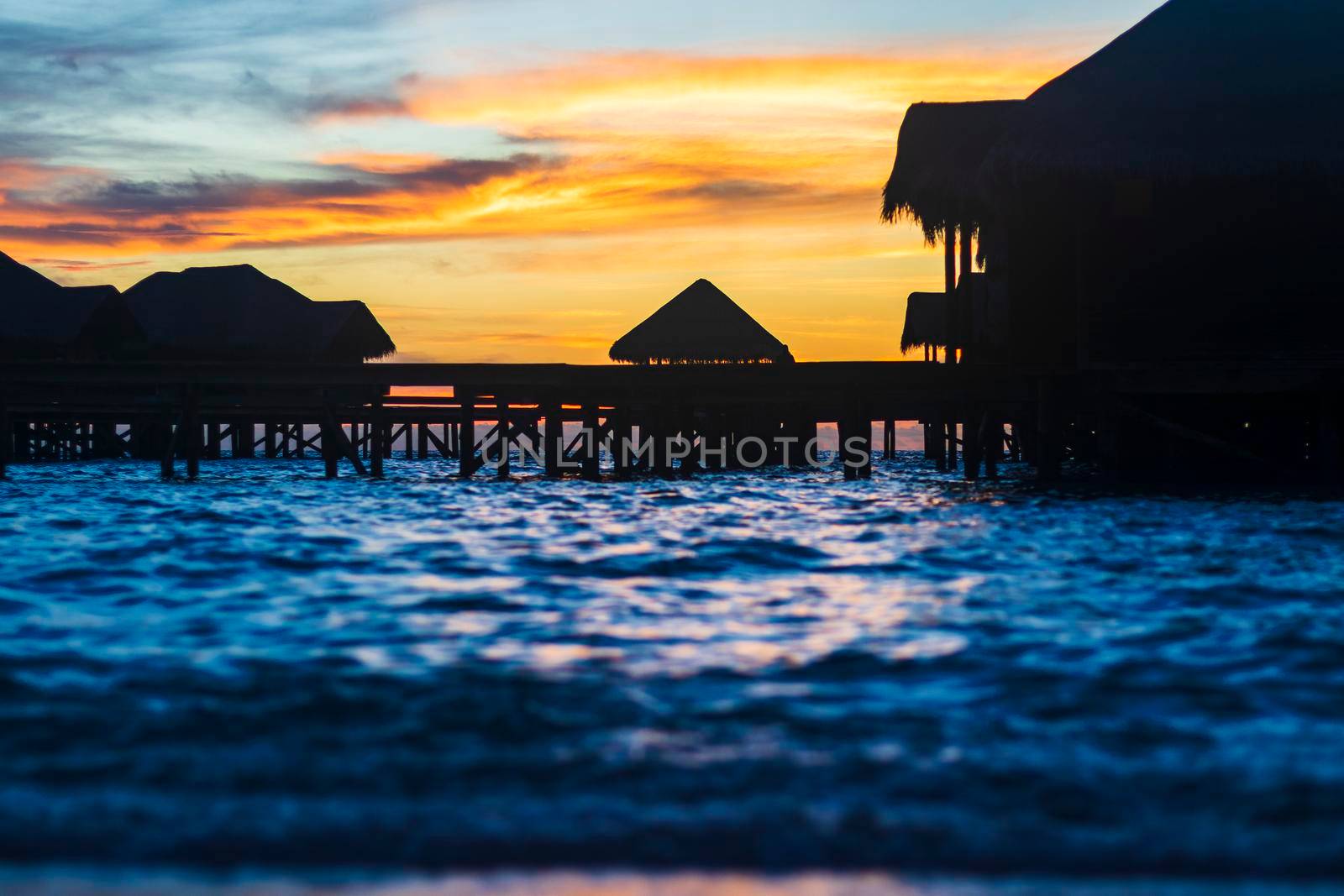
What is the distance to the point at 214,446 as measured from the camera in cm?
3572

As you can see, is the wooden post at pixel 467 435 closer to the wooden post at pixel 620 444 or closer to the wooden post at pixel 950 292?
the wooden post at pixel 620 444

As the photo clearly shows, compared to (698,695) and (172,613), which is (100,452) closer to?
(172,613)

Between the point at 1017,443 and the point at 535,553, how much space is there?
25413 millimetres

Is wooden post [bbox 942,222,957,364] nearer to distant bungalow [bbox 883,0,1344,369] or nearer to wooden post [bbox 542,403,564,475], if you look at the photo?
distant bungalow [bbox 883,0,1344,369]

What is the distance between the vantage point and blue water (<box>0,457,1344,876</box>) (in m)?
3.16

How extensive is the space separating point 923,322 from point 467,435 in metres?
18.2

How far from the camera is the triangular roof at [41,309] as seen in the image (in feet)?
105

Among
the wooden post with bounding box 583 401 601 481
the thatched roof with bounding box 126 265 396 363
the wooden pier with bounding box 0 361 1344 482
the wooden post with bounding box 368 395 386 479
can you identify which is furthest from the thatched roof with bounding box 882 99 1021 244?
the thatched roof with bounding box 126 265 396 363

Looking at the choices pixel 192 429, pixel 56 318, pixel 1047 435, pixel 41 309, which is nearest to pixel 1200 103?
pixel 1047 435

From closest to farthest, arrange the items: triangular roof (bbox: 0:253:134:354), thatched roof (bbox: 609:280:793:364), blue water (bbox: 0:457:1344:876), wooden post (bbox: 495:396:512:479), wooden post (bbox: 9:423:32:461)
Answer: blue water (bbox: 0:457:1344:876) → wooden post (bbox: 495:396:512:479) → thatched roof (bbox: 609:280:793:364) → triangular roof (bbox: 0:253:134:354) → wooden post (bbox: 9:423:32:461)

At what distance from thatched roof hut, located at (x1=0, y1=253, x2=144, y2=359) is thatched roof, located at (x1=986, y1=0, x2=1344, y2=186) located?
25946 millimetres

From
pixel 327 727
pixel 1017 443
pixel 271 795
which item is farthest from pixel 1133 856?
pixel 1017 443

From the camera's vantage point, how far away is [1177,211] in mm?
15656

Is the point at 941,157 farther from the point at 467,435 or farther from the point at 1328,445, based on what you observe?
the point at 467,435
